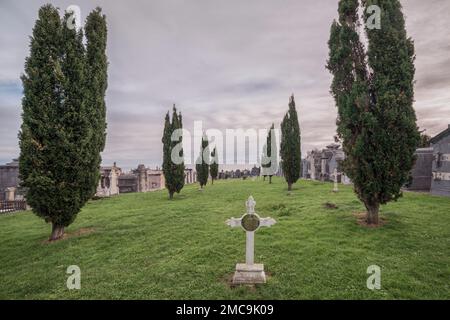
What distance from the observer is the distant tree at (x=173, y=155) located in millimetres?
25688

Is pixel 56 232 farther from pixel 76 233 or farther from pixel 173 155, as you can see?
pixel 173 155

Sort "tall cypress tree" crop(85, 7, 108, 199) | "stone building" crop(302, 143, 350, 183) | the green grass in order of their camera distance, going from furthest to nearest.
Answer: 1. "stone building" crop(302, 143, 350, 183)
2. "tall cypress tree" crop(85, 7, 108, 199)
3. the green grass

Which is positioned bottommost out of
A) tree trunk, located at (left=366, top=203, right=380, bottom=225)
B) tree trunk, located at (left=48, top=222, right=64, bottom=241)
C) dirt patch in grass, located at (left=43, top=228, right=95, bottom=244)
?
dirt patch in grass, located at (left=43, top=228, right=95, bottom=244)

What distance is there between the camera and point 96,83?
12.2 metres

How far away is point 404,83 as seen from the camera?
1083 cm

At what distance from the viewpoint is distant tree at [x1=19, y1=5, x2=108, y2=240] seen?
35.1 feet

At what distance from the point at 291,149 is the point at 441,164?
1257cm

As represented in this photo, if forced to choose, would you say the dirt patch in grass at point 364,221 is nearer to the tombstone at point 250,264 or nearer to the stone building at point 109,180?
the tombstone at point 250,264

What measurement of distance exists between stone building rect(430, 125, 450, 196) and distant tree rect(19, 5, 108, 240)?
2396 centimetres

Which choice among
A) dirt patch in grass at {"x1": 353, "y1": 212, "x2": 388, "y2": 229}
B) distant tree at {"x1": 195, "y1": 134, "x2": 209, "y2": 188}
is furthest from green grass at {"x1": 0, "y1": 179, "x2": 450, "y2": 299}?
distant tree at {"x1": 195, "y1": 134, "x2": 209, "y2": 188}

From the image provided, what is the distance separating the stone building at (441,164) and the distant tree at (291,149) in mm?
11401

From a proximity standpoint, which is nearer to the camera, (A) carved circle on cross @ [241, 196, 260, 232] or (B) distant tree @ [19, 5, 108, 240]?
(A) carved circle on cross @ [241, 196, 260, 232]

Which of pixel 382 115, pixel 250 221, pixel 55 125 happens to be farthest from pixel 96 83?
pixel 382 115

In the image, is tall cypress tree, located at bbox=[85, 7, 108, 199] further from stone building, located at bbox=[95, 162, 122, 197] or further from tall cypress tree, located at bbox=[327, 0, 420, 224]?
stone building, located at bbox=[95, 162, 122, 197]
